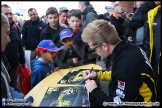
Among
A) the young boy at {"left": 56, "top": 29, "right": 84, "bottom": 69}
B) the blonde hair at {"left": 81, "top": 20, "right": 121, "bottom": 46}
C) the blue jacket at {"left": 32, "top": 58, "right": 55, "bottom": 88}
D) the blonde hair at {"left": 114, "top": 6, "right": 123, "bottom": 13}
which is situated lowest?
the blue jacket at {"left": 32, "top": 58, "right": 55, "bottom": 88}

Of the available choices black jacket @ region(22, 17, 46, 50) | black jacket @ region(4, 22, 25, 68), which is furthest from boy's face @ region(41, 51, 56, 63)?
black jacket @ region(22, 17, 46, 50)

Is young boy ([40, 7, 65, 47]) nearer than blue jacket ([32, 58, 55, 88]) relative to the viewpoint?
No

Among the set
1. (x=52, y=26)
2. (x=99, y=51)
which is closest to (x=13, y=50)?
(x=52, y=26)

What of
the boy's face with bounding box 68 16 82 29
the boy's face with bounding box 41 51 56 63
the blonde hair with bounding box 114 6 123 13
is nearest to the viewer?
the boy's face with bounding box 41 51 56 63

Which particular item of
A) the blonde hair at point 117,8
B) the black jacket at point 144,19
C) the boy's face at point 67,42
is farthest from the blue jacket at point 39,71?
the blonde hair at point 117,8

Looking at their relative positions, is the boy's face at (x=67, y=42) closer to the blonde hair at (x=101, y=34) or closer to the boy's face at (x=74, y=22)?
the boy's face at (x=74, y=22)

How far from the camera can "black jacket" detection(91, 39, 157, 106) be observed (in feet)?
2.91

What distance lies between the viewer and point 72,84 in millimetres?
1289

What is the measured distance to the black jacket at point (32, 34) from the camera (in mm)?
2787

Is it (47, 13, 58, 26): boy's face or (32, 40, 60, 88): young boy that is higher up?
(47, 13, 58, 26): boy's face

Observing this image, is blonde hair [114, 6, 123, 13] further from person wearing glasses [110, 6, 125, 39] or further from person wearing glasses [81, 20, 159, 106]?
person wearing glasses [81, 20, 159, 106]

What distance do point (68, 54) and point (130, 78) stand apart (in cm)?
101

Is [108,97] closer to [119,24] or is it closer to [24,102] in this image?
[24,102]

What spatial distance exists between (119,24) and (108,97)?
1.92 metres
